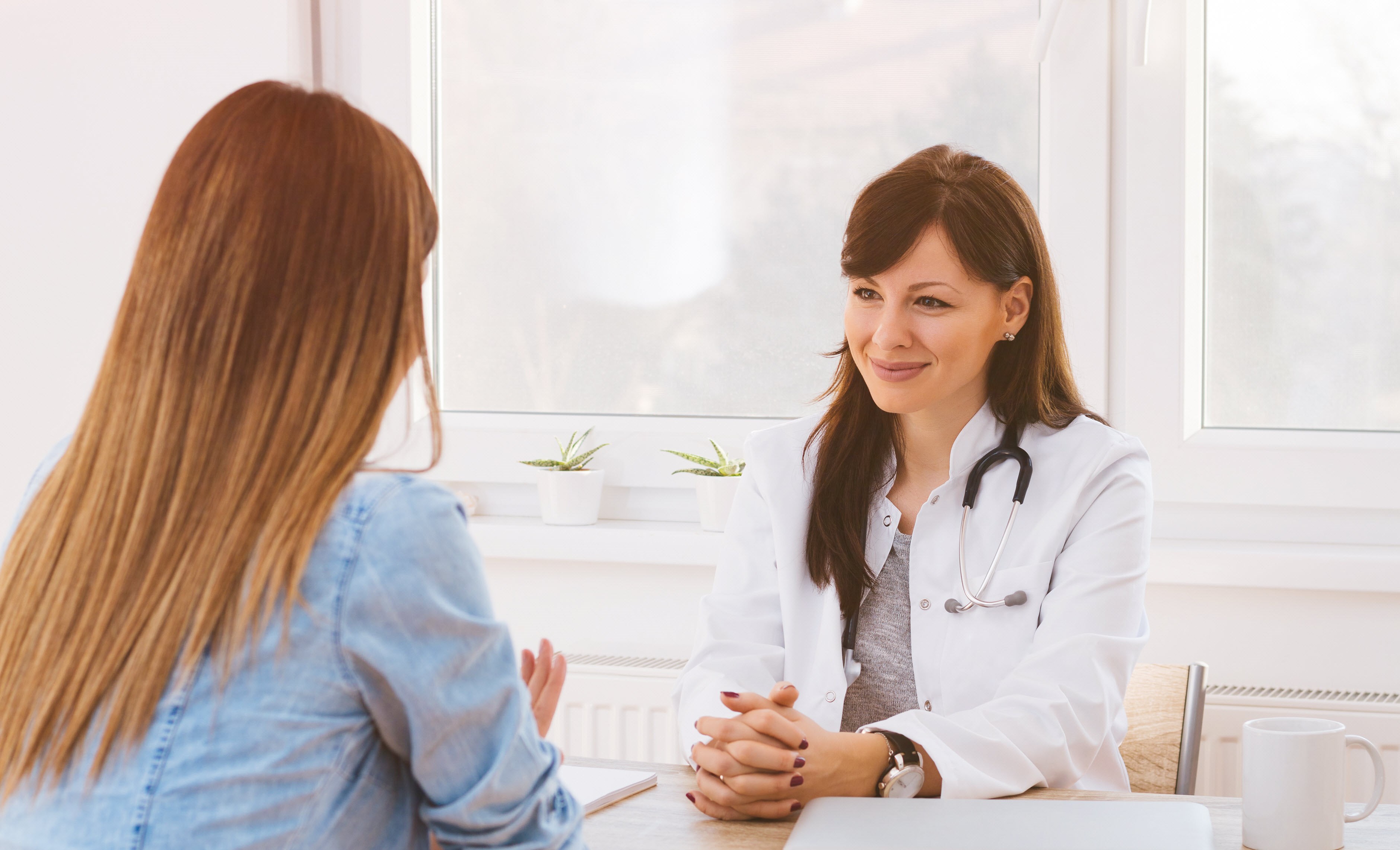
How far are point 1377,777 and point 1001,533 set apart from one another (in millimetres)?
595

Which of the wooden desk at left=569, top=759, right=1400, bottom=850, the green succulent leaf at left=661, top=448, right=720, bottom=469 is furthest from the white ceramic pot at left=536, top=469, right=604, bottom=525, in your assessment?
the wooden desk at left=569, top=759, right=1400, bottom=850

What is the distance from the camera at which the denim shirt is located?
70 centimetres

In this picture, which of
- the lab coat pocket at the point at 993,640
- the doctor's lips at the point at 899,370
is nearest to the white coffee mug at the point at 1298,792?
the lab coat pocket at the point at 993,640

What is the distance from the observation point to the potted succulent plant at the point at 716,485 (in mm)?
2168

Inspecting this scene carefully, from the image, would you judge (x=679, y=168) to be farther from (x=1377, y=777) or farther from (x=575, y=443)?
(x=1377, y=777)

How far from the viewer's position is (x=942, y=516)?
5.27ft

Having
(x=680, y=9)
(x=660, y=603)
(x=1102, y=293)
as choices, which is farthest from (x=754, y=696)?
(x=680, y=9)

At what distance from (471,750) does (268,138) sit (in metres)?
0.41

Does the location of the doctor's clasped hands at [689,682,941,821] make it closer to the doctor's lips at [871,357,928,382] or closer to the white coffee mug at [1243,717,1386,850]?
the white coffee mug at [1243,717,1386,850]

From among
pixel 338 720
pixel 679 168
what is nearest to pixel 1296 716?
pixel 679 168

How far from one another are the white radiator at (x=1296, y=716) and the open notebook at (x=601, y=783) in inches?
40.9

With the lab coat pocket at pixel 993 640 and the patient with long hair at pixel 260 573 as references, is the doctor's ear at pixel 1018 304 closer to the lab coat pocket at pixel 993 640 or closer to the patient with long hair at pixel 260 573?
the lab coat pocket at pixel 993 640

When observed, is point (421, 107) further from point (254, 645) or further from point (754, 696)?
point (254, 645)

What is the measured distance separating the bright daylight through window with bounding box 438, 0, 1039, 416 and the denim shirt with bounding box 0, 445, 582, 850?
1.61 meters
